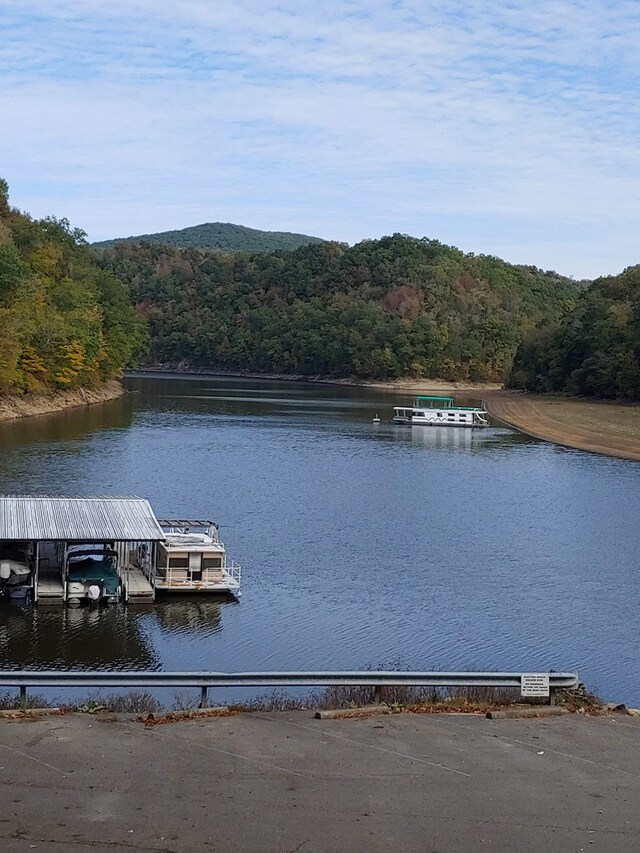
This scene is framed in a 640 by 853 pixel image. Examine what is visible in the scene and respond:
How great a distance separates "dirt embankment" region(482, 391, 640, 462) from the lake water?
3.93 metres

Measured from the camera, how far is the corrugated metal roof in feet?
95.3

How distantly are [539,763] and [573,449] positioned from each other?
2778 inches

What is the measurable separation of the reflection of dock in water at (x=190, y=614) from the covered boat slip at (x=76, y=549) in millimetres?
786

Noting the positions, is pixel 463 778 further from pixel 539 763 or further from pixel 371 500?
pixel 371 500

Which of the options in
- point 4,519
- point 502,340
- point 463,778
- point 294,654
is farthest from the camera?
point 502,340

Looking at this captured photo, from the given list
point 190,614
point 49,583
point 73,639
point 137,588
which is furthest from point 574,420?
point 73,639

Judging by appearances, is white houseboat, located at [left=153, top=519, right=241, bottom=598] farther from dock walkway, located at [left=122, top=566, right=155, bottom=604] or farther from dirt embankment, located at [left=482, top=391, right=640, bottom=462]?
dirt embankment, located at [left=482, top=391, right=640, bottom=462]

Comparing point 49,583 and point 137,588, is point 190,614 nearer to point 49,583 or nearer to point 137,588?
point 137,588

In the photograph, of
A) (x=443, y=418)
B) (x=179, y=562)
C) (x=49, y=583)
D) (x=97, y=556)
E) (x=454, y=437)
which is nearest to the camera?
(x=49, y=583)

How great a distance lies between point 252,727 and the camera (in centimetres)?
1374

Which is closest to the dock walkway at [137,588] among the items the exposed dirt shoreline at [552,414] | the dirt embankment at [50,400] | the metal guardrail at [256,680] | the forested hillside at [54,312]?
the metal guardrail at [256,680]

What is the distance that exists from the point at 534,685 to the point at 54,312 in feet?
294

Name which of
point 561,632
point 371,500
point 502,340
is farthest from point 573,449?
point 502,340

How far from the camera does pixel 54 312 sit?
99.1 metres
